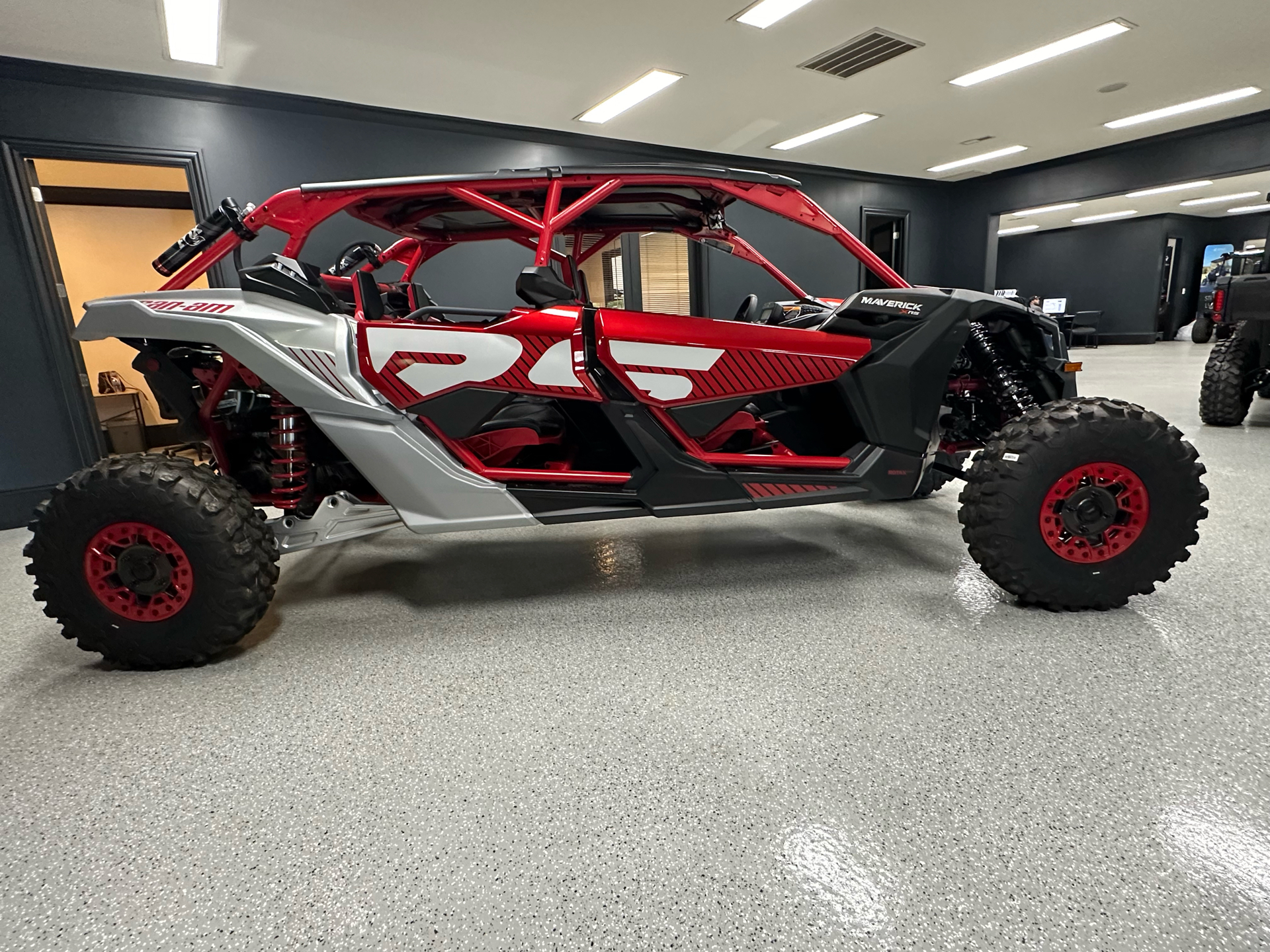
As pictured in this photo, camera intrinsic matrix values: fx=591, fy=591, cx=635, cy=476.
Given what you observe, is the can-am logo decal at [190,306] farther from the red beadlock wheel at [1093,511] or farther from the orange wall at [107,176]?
Answer: the orange wall at [107,176]

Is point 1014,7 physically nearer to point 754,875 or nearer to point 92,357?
point 754,875

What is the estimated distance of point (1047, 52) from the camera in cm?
513

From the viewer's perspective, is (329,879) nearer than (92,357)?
Yes

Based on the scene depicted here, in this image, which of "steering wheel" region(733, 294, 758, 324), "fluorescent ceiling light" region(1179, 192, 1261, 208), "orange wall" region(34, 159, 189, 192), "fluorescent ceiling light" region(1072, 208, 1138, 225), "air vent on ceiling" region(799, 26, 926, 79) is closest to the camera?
"steering wheel" region(733, 294, 758, 324)

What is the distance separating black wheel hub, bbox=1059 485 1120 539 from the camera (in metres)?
1.89

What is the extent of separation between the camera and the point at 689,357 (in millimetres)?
1970

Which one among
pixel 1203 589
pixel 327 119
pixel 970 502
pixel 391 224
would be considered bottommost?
pixel 1203 589

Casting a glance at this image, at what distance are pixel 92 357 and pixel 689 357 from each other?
8.49 meters

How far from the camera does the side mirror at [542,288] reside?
6.22 ft

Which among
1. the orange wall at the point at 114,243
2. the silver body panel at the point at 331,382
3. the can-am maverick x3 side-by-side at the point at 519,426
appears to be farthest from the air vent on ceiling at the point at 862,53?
the orange wall at the point at 114,243

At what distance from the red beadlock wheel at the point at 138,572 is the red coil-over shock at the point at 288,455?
1.17 feet

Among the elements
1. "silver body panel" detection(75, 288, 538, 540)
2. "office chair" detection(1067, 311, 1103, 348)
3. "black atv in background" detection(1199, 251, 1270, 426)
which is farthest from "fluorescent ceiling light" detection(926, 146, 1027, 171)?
"office chair" detection(1067, 311, 1103, 348)

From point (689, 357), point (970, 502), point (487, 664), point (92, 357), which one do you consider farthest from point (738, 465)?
point (92, 357)

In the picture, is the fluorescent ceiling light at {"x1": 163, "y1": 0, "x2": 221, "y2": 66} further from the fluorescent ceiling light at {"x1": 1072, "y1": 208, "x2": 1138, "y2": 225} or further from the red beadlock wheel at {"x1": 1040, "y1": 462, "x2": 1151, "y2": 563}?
the fluorescent ceiling light at {"x1": 1072, "y1": 208, "x2": 1138, "y2": 225}
